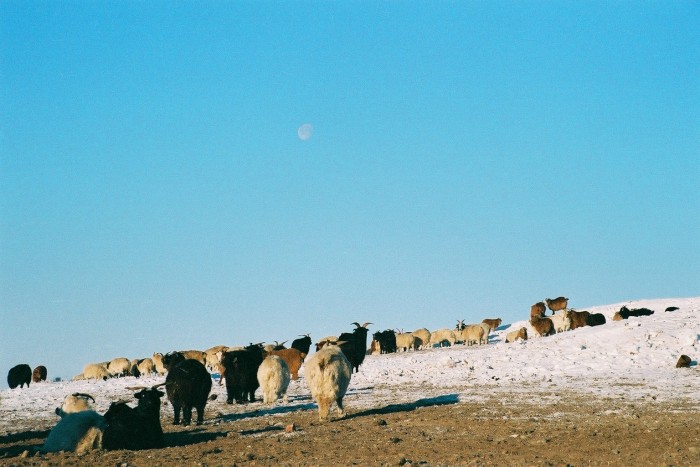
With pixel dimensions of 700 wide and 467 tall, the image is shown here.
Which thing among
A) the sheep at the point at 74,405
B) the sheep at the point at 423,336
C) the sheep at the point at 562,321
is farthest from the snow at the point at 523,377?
the sheep at the point at 423,336

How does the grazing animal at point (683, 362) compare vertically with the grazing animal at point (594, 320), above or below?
below

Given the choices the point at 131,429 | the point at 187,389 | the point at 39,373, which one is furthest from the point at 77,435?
the point at 39,373

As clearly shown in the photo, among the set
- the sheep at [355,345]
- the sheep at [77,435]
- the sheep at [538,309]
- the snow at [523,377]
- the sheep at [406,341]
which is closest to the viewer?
the sheep at [77,435]

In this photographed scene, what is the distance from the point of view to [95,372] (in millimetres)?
45844

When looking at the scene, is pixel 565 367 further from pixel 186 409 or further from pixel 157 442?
pixel 157 442

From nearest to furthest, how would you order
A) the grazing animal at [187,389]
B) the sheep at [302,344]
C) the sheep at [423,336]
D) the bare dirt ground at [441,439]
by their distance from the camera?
the bare dirt ground at [441,439] < the grazing animal at [187,389] < the sheep at [302,344] < the sheep at [423,336]

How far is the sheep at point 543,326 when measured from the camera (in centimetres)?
4325

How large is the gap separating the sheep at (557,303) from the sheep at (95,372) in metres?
34.6

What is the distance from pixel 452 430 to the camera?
13.5 metres

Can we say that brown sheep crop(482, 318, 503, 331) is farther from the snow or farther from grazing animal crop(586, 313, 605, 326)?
the snow

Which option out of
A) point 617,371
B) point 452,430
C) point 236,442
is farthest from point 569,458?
point 617,371

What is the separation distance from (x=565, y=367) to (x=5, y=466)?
20540mm

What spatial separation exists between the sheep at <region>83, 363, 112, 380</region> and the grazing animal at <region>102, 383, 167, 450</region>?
3412 cm

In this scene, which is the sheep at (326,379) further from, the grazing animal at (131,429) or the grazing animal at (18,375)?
the grazing animal at (18,375)
